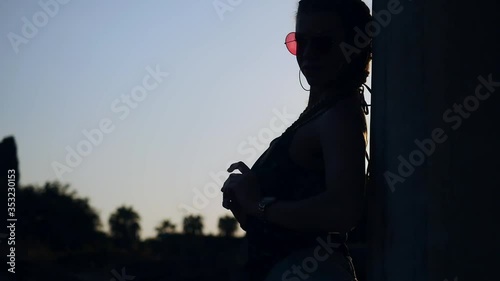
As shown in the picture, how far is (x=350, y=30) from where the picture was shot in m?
3.00

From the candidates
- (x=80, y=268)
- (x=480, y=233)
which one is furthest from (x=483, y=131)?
(x=80, y=268)

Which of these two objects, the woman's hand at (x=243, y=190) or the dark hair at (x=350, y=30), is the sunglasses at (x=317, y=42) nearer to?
the dark hair at (x=350, y=30)

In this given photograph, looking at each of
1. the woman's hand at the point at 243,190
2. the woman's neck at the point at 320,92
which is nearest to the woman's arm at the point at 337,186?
the woman's hand at the point at 243,190

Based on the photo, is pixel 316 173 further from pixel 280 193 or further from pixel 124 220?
pixel 124 220

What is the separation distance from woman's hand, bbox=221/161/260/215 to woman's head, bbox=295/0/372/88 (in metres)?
0.40

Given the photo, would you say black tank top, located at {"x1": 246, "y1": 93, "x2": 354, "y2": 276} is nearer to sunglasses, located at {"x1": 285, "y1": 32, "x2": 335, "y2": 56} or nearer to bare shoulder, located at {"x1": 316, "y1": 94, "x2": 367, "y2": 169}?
bare shoulder, located at {"x1": 316, "y1": 94, "x2": 367, "y2": 169}

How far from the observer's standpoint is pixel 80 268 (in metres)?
9.08

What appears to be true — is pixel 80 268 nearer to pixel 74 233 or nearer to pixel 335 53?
pixel 335 53

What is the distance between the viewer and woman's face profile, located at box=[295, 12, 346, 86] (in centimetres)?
293

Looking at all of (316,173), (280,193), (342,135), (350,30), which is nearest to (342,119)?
(342,135)

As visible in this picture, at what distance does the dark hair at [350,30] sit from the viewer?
115 inches

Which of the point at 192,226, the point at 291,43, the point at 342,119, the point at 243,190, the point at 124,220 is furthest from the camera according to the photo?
the point at 124,220

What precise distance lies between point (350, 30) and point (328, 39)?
0.39ft

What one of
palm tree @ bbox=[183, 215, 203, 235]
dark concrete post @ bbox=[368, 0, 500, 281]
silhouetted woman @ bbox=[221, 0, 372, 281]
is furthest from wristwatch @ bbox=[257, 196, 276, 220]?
palm tree @ bbox=[183, 215, 203, 235]
